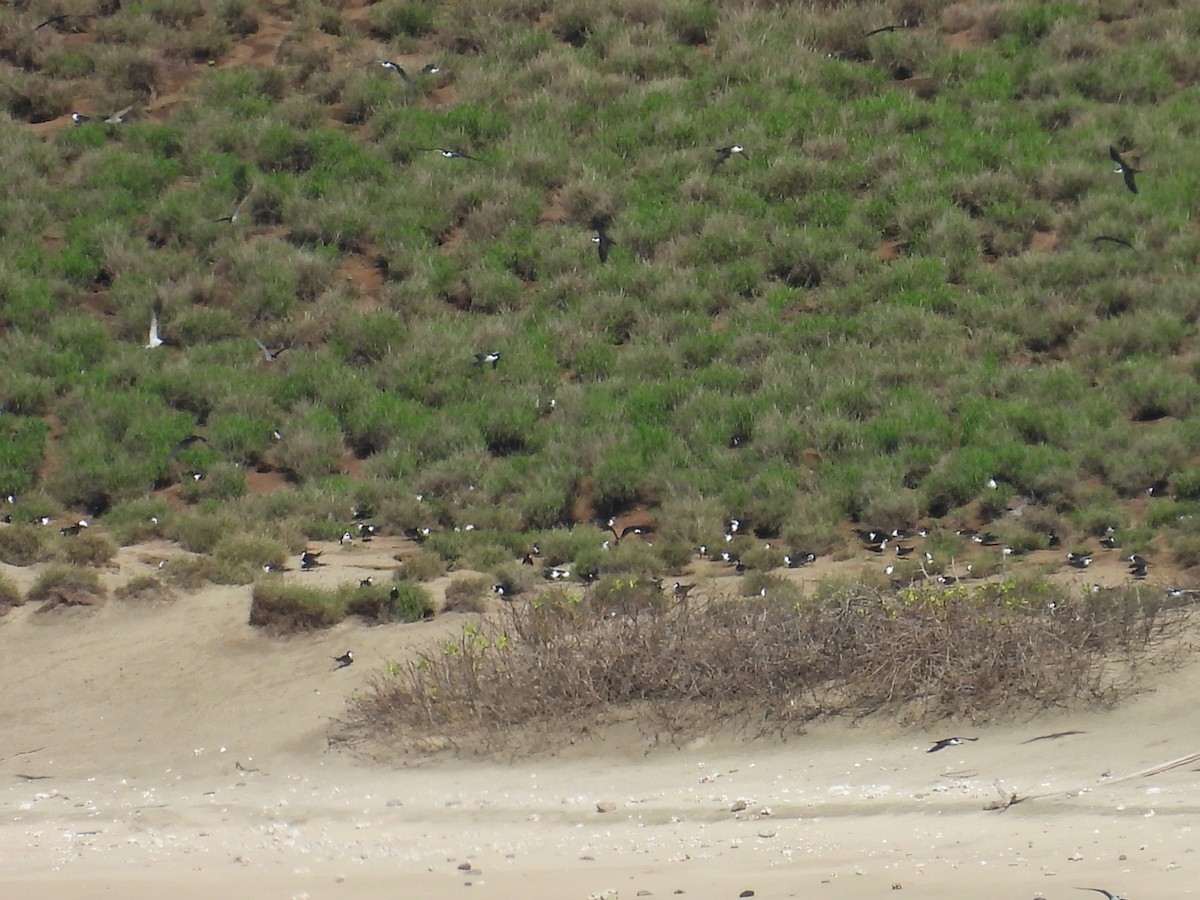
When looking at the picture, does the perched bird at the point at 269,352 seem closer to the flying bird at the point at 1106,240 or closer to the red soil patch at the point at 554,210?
the red soil patch at the point at 554,210

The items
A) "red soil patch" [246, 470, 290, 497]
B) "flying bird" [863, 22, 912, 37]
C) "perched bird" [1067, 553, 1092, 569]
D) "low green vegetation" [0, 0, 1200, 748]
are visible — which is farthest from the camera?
"flying bird" [863, 22, 912, 37]

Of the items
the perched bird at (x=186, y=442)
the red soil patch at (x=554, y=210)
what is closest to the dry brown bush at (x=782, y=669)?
the perched bird at (x=186, y=442)

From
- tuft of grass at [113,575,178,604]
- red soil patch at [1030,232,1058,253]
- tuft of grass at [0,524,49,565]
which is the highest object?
red soil patch at [1030,232,1058,253]

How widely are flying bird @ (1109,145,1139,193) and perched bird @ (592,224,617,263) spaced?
18.3ft

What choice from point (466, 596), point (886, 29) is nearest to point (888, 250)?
point (886, 29)

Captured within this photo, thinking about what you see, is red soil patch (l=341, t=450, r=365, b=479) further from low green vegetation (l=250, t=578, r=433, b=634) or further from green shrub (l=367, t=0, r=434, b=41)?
green shrub (l=367, t=0, r=434, b=41)

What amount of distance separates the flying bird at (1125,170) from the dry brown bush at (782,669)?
30.6 feet

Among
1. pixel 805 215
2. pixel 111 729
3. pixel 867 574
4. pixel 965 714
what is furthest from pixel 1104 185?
pixel 111 729

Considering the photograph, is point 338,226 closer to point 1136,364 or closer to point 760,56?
point 760,56

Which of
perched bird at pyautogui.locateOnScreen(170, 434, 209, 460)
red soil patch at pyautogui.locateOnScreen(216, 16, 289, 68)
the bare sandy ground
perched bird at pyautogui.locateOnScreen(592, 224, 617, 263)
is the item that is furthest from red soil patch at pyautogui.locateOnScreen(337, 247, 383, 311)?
the bare sandy ground

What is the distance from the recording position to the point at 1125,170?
54.6ft

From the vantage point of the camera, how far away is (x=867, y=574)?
9.95 m

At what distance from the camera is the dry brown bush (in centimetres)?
762

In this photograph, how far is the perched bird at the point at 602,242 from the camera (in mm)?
16750
